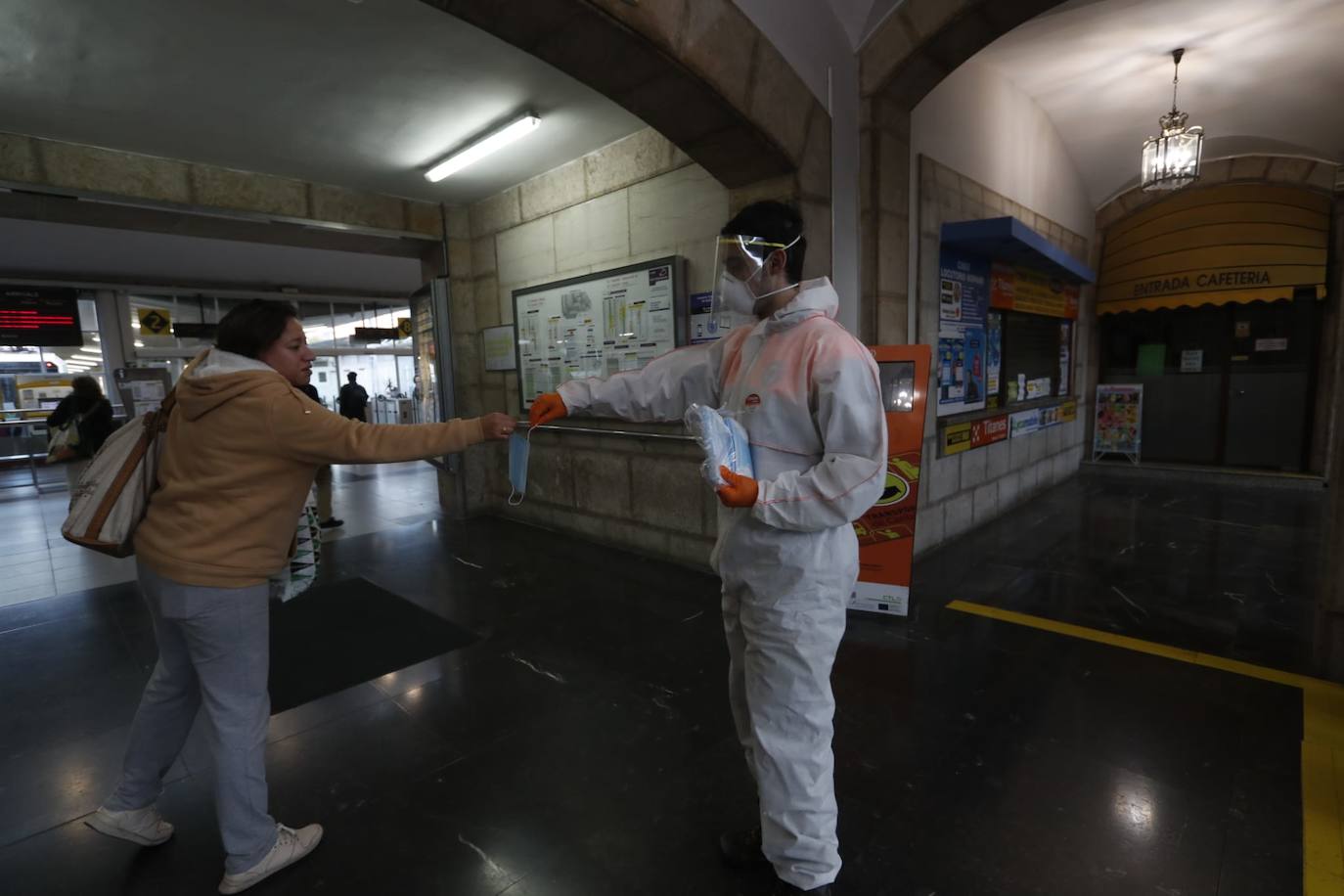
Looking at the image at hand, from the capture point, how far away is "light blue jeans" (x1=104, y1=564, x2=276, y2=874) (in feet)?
5.44

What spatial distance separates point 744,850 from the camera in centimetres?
178

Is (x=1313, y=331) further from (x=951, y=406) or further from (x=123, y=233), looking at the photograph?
(x=123, y=233)

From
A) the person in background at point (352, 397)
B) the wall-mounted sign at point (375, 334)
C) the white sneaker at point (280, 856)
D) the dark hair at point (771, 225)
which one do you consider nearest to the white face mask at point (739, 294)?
the dark hair at point (771, 225)

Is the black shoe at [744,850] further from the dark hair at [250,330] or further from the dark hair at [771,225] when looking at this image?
the dark hair at [250,330]

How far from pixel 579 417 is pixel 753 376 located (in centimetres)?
394

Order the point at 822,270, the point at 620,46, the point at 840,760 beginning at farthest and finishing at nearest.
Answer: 1. the point at 822,270
2. the point at 620,46
3. the point at 840,760

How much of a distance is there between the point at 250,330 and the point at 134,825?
155cm

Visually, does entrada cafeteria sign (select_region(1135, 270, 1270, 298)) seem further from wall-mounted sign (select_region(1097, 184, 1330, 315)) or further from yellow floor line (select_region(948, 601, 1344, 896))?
yellow floor line (select_region(948, 601, 1344, 896))

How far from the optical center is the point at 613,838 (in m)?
1.92

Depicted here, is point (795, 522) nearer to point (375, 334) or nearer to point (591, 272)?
point (591, 272)

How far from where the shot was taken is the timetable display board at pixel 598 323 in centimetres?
438

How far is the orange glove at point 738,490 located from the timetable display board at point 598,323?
8.69 feet

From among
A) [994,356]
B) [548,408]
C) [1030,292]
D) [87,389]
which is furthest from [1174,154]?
[87,389]

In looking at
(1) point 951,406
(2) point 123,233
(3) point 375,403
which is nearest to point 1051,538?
(1) point 951,406
